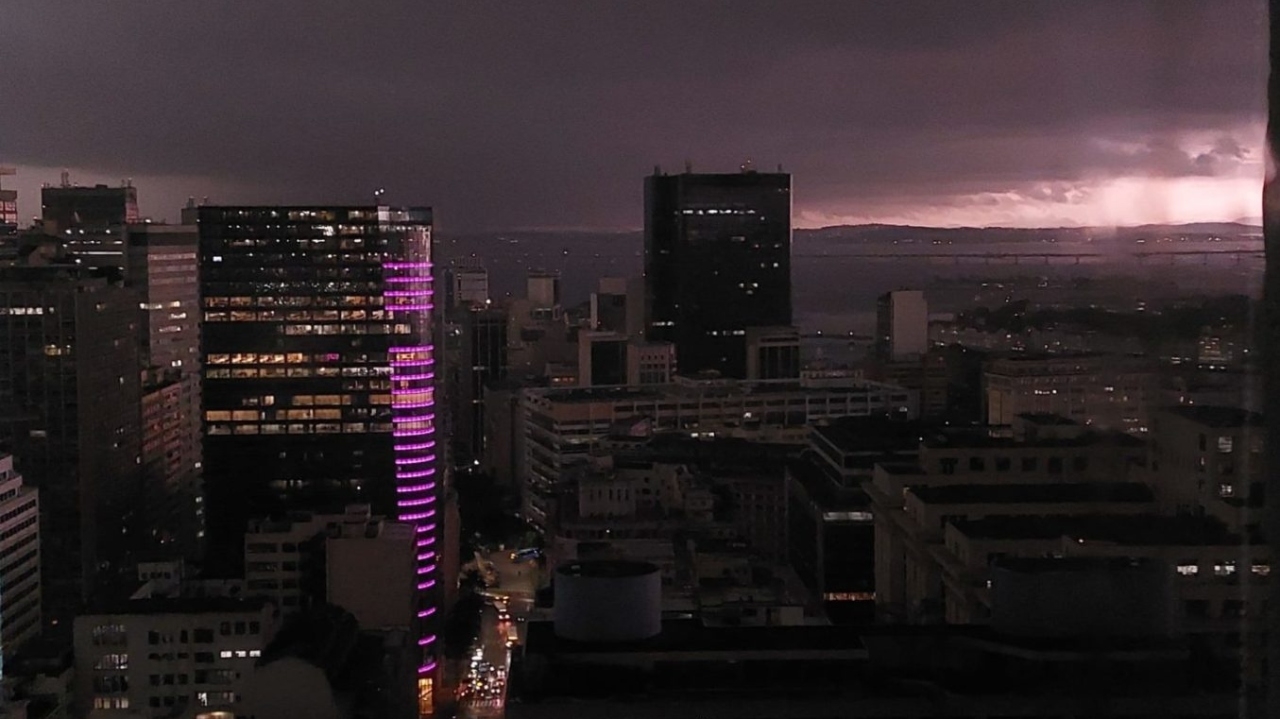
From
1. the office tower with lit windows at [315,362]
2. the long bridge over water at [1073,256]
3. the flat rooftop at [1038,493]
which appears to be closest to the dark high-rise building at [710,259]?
the office tower with lit windows at [315,362]

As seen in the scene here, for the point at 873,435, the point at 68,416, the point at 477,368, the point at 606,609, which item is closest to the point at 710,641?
the point at 606,609

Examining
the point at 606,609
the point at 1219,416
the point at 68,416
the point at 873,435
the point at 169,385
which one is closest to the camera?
the point at 1219,416

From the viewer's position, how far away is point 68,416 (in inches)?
395

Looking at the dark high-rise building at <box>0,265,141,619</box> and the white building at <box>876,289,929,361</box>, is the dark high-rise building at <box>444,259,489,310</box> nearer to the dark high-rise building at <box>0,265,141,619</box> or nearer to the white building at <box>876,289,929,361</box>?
the dark high-rise building at <box>0,265,141,619</box>

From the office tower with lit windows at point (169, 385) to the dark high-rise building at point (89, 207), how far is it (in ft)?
1.34

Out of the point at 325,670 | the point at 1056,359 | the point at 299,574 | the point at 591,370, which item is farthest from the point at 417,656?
the point at 591,370

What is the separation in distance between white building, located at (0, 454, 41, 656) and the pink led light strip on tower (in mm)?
2599

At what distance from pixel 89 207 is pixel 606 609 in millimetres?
18228

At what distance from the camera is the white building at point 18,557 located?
25.3 feet

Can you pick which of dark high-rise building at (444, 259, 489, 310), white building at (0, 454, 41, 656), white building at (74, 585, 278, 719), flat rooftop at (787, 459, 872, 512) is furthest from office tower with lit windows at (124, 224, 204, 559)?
flat rooftop at (787, 459, 872, 512)

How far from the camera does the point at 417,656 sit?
23.4 feet

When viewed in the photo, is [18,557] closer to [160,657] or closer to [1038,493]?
[160,657]

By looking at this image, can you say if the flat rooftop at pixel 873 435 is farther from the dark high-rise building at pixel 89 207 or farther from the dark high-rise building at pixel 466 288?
the dark high-rise building at pixel 89 207

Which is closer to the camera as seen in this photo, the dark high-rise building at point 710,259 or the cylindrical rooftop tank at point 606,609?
the cylindrical rooftop tank at point 606,609
